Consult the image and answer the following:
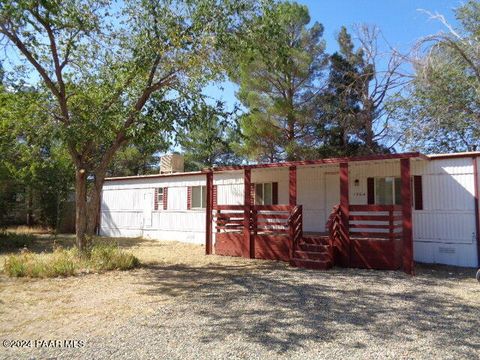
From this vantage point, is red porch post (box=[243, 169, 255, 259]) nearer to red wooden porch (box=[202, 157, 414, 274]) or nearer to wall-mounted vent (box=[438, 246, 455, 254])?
red wooden porch (box=[202, 157, 414, 274])

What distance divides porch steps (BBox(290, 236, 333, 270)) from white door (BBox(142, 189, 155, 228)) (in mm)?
8982

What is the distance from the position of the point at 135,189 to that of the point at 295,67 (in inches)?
352

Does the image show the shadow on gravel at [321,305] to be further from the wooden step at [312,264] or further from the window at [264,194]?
the window at [264,194]

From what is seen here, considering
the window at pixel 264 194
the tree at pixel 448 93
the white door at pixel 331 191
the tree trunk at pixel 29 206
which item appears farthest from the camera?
the tree trunk at pixel 29 206

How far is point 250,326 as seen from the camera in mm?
5449

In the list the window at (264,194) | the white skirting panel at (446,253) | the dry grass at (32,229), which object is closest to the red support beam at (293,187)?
the window at (264,194)

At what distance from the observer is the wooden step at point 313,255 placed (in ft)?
33.3

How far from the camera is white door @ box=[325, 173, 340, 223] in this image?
13.0 metres

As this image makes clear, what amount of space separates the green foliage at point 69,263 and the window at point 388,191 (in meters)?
7.02

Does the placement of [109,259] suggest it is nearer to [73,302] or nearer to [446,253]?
→ [73,302]

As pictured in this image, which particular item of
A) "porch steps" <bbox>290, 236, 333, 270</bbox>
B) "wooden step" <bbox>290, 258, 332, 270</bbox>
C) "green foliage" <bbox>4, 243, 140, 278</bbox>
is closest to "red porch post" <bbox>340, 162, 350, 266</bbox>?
"porch steps" <bbox>290, 236, 333, 270</bbox>

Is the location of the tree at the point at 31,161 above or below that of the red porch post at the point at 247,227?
above

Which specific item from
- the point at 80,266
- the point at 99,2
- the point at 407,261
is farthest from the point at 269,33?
the point at 80,266

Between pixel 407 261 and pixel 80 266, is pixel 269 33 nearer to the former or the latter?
pixel 407 261
